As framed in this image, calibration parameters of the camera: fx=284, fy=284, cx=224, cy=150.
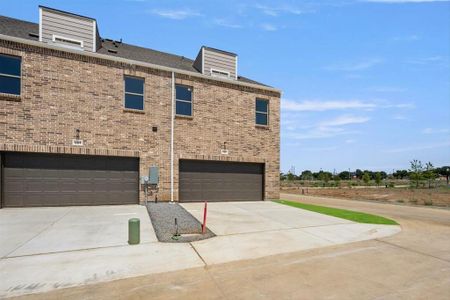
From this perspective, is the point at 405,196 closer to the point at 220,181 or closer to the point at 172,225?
the point at 220,181

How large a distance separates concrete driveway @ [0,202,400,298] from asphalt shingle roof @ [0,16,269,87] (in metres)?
8.69

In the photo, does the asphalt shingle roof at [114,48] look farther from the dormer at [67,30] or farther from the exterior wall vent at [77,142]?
the exterior wall vent at [77,142]

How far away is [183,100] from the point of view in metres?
17.0

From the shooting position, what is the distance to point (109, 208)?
1400 cm

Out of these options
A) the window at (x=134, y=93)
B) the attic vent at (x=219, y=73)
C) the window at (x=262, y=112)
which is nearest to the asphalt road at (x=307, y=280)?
the window at (x=134, y=93)

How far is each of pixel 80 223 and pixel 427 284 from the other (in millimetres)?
10617

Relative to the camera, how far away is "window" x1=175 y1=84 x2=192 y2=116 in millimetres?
16859

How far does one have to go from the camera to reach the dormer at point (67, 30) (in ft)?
47.4

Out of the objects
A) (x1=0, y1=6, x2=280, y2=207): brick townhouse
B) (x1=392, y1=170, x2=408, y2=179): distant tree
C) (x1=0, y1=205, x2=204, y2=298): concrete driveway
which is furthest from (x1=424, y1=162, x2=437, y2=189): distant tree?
(x1=392, y1=170, x2=408, y2=179): distant tree

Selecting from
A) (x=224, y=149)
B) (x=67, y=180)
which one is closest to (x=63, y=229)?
(x=67, y=180)

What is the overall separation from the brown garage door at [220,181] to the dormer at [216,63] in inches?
237

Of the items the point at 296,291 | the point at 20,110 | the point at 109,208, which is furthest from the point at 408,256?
the point at 20,110

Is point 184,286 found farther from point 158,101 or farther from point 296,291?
point 158,101

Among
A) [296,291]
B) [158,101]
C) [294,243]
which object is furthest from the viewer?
[158,101]
